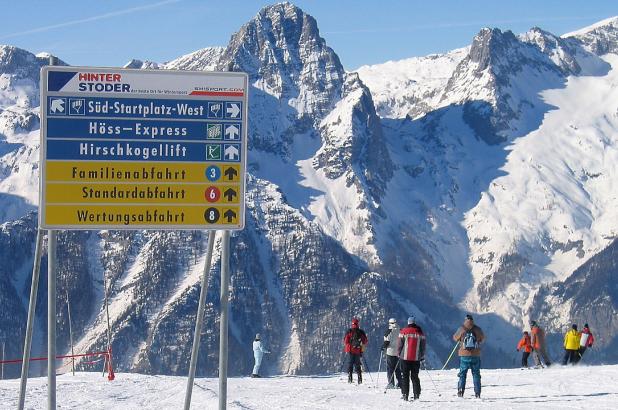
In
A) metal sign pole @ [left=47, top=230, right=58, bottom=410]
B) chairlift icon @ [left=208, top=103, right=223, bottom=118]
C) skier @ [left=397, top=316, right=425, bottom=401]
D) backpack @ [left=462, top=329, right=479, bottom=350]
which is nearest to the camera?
→ metal sign pole @ [left=47, top=230, right=58, bottom=410]

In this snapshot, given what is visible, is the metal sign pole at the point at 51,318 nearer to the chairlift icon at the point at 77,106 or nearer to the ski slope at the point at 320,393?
the chairlift icon at the point at 77,106

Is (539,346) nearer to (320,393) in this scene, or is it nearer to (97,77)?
(320,393)

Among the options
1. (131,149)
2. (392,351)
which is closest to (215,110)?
(131,149)

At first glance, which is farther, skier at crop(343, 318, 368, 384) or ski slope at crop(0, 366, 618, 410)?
skier at crop(343, 318, 368, 384)

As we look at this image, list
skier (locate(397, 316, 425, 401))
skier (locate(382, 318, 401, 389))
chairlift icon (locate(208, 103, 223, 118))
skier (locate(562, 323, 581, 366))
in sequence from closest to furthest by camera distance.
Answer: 1. chairlift icon (locate(208, 103, 223, 118))
2. skier (locate(397, 316, 425, 401))
3. skier (locate(382, 318, 401, 389))
4. skier (locate(562, 323, 581, 366))

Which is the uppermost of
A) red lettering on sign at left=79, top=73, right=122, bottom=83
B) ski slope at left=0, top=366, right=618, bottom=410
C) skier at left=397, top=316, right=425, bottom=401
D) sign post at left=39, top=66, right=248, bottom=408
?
red lettering on sign at left=79, top=73, right=122, bottom=83

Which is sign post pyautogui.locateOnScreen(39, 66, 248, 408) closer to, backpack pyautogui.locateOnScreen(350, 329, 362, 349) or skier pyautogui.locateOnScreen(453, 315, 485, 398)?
skier pyautogui.locateOnScreen(453, 315, 485, 398)

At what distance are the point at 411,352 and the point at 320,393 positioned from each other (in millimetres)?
5168

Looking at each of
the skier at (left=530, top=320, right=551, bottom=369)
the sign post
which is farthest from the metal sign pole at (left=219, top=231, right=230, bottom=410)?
the skier at (left=530, top=320, right=551, bottom=369)

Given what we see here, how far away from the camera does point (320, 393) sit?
4362 cm

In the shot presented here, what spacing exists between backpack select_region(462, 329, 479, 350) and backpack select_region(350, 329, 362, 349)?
8.96 m

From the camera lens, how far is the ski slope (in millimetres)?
39938

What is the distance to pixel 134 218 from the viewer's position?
27328 mm

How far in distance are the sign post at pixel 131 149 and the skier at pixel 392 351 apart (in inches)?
662
